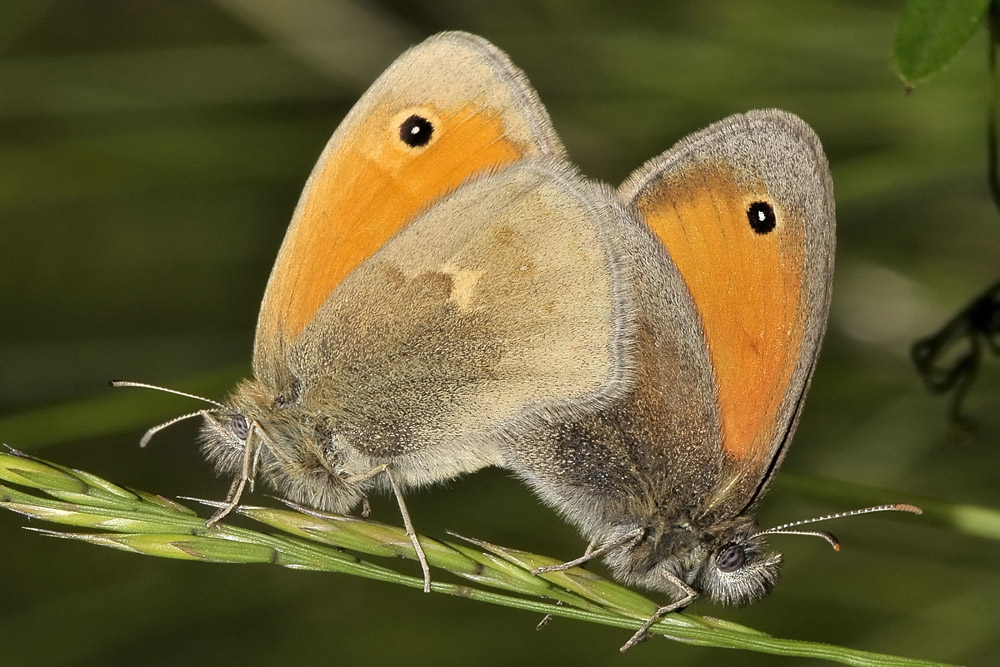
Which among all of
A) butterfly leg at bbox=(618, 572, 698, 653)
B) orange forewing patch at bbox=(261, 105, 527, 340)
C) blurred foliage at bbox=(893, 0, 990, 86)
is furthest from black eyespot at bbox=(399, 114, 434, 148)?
butterfly leg at bbox=(618, 572, 698, 653)

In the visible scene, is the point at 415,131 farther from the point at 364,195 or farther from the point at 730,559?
the point at 730,559

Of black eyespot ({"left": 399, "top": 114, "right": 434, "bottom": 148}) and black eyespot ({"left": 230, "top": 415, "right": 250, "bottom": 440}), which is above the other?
black eyespot ({"left": 399, "top": 114, "right": 434, "bottom": 148})

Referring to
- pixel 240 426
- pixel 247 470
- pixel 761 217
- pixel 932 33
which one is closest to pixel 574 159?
pixel 761 217

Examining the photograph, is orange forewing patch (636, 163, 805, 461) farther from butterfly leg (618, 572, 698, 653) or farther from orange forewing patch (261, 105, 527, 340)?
orange forewing patch (261, 105, 527, 340)

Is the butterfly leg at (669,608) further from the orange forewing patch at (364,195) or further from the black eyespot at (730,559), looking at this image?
the orange forewing patch at (364,195)

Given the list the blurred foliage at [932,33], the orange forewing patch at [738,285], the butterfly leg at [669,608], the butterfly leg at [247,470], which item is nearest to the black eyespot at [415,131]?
the orange forewing patch at [738,285]

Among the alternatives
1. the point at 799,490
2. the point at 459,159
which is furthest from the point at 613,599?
the point at 459,159
